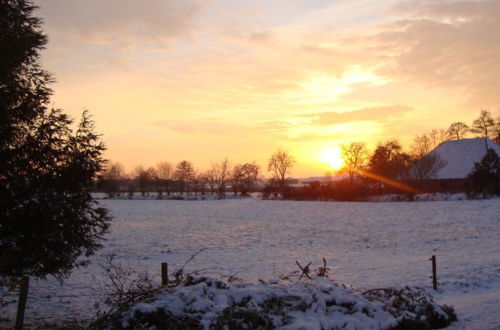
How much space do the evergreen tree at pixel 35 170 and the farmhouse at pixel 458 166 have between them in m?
55.0

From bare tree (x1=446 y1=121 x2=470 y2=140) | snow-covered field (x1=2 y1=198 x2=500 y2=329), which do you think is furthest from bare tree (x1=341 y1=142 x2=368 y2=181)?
snow-covered field (x1=2 y1=198 x2=500 y2=329)

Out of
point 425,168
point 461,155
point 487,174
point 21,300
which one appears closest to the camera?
point 21,300

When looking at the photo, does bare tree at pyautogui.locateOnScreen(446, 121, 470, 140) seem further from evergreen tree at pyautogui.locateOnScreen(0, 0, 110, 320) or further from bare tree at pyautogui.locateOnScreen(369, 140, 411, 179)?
evergreen tree at pyautogui.locateOnScreen(0, 0, 110, 320)

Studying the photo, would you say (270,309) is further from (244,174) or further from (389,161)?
(244,174)

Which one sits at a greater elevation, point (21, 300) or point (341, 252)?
point (21, 300)

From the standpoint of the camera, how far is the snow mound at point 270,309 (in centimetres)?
636

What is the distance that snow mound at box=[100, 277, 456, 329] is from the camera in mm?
6355

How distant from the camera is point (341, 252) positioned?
19922mm

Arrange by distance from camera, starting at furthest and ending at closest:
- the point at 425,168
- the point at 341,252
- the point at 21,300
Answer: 1. the point at 425,168
2. the point at 341,252
3. the point at 21,300

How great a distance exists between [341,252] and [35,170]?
46.2 ft

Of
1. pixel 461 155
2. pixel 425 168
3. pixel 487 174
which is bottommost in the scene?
pixel 487 174

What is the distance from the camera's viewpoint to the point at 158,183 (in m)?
129

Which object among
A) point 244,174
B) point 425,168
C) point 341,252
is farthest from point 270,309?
point 244,174

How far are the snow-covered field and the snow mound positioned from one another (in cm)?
160
